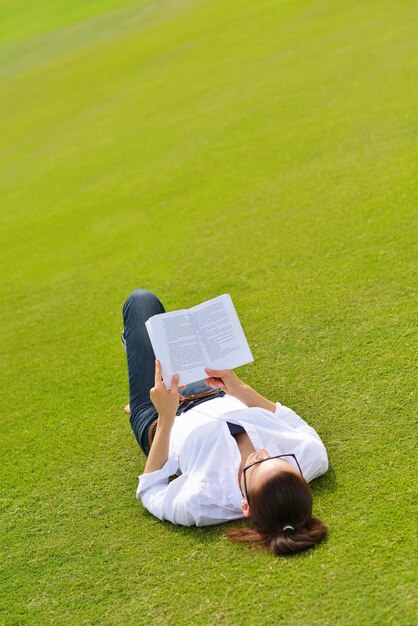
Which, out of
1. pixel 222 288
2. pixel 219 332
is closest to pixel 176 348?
pixel 219 332

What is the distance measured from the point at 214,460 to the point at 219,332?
63 centimetres

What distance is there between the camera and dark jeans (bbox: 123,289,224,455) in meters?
4.26

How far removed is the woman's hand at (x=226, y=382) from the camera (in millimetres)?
3986

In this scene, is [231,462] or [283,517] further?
[231,462]

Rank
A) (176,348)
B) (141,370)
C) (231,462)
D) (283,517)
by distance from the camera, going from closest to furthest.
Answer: (283,517)
(231,462)
(176,348)
(141,370)

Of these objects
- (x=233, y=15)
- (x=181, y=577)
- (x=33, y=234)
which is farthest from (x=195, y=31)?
(x=181, y=577)

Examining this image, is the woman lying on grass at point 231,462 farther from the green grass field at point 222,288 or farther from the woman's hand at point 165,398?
the green grass field at point 222,288

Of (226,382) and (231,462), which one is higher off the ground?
(226,382)

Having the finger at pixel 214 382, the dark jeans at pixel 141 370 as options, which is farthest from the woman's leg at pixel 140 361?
the finger at pixel 214 382

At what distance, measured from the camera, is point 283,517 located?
10.9 feet

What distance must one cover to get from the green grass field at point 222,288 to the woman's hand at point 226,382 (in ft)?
2.04

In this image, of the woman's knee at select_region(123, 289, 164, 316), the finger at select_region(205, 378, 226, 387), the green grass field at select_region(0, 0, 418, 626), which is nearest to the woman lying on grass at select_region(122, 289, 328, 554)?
the finger at select_region(205, 378, 226, 387)

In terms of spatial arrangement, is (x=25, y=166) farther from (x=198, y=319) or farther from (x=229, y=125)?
(x=198, y=319)

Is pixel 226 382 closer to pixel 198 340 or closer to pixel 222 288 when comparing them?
pixel 198 340
